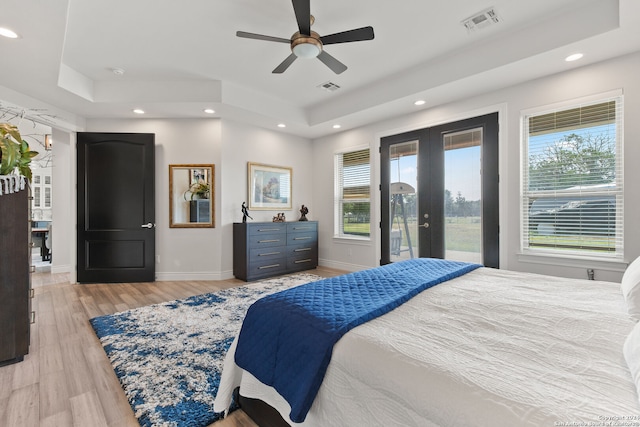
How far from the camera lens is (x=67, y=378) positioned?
6.47ft

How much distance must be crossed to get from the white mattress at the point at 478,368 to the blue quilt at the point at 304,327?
56mm

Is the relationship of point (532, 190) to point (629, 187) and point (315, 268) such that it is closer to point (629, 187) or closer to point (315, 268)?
point (629, 187)

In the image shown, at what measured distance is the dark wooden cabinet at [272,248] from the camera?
15.1ft

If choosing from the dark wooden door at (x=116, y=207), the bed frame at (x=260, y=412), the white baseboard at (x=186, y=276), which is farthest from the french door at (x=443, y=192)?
the dark wooden door at (x=116, y=207)

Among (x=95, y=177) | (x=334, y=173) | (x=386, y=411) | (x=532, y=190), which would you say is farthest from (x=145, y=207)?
(x=532, y=190)

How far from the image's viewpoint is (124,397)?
1.78 meters

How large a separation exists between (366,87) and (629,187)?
3.18 meters

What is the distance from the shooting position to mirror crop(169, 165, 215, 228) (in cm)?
474

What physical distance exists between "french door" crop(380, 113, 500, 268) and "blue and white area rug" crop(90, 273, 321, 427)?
2624mm

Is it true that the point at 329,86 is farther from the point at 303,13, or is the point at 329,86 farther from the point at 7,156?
the point at 7,156

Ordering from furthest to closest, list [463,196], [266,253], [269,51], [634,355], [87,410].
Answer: [266,253]
[463,196]
[269,51]
[87,410]
[634,355]

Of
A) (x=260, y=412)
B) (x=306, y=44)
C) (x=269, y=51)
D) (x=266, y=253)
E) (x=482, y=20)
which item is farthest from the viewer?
(x=266, y=253)

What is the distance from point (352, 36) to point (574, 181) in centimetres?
285

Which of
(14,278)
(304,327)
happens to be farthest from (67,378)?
(304,327)
